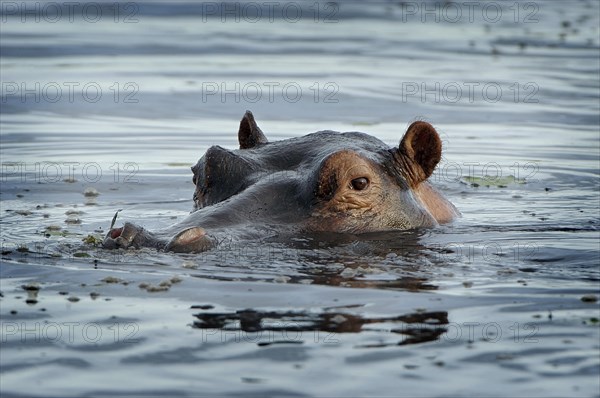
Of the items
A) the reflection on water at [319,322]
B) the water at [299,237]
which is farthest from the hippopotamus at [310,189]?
the reflection on water at [319,322]

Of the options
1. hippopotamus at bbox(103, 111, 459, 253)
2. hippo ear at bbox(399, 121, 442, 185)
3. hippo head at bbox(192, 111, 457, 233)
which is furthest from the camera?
hippo ear at bbox(399, 121, 442, 185)

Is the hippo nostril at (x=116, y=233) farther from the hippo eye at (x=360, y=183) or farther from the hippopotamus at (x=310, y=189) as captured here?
the hippo eye at (x=360, y=183)

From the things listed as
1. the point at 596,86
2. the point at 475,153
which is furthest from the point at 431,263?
the point at 596,86

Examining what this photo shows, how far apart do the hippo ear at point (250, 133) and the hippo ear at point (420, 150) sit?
140cm

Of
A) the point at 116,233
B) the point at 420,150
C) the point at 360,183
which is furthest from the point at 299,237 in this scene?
the point at 420,150

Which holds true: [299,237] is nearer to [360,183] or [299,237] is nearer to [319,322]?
[360,183]

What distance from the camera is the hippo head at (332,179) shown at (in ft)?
31.4

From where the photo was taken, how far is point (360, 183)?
977 centimetres

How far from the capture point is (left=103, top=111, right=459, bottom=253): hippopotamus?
30.1 ft

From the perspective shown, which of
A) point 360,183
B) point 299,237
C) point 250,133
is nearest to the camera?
point 299,237

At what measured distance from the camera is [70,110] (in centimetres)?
2055

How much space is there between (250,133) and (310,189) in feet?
5.46

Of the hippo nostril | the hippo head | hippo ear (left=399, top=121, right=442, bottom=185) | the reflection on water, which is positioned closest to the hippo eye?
the hippo head

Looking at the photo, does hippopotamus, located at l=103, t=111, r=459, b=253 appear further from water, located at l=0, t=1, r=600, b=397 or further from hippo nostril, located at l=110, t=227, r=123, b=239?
water, located at l=0, t=1, r=600, b=397
